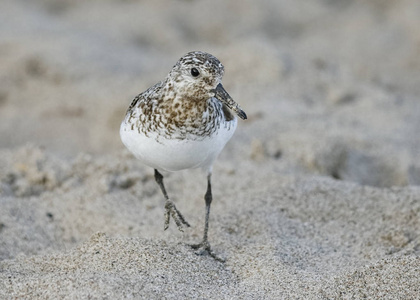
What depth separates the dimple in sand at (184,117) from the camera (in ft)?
9.95

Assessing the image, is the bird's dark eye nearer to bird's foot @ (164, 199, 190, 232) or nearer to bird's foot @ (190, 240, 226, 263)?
bird's foot @ (164, 199, 190, 232)

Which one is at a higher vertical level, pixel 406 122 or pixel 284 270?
pixel 406 122

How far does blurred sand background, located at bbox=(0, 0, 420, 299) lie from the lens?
3047mm

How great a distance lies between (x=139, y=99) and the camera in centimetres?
338

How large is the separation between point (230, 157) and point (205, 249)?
1587 millimetres

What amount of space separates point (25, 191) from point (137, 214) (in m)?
0.85

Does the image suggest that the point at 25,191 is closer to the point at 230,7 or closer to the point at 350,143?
the point at 350,143

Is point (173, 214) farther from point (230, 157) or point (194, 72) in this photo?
point (230, 157)

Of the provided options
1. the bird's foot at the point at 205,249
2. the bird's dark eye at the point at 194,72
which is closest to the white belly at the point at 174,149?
the bird's dark eye at the point at 194,72

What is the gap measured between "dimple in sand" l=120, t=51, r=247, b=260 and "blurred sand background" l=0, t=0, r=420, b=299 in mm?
497

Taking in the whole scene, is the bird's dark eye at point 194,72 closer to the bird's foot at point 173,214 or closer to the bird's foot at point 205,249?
the bird's foot at point 173,214

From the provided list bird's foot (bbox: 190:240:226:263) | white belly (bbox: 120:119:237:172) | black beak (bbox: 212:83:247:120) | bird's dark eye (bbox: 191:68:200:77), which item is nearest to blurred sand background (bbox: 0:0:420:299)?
bird's foot (bbox: 190:240:226:263)

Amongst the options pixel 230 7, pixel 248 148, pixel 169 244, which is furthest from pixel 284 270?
pixel 230 7

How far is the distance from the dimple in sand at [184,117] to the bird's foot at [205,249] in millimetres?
457
